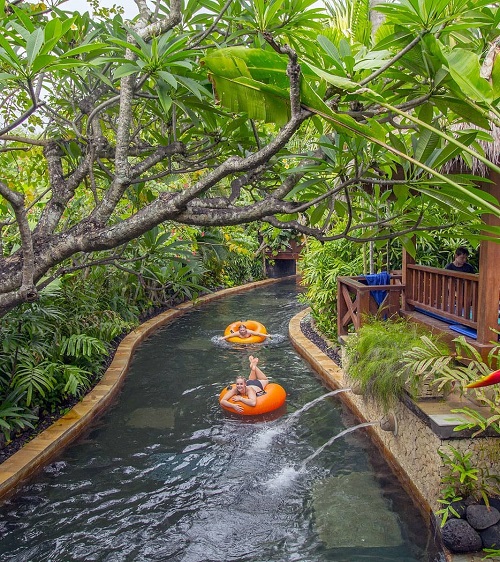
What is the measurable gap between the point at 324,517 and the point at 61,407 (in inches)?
131

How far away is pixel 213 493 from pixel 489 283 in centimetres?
287

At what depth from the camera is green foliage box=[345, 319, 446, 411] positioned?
14.6 feet

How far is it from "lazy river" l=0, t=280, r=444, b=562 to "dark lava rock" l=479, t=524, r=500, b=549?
1.19 feet

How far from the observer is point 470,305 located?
5.20 meters

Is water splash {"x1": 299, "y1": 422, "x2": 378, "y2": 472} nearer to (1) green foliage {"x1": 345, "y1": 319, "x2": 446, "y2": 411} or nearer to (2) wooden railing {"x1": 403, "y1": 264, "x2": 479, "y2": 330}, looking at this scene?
(1) green foliage {"x1": 345, "y1": 319, "x2": 446, "y2": 411}

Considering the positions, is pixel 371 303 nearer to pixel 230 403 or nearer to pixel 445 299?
pixel 445 299

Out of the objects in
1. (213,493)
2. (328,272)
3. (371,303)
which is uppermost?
(371,303)

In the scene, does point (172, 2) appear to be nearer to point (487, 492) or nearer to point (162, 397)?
point (487, 492)

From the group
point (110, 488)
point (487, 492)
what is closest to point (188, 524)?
point (110, 488)

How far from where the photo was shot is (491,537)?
3.29 metres

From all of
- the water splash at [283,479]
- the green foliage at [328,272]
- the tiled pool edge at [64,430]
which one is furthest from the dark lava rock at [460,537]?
the green foliage at [328,272]

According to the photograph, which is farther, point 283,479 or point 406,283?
point 406,283

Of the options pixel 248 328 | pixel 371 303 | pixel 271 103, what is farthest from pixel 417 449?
pixel 248 328

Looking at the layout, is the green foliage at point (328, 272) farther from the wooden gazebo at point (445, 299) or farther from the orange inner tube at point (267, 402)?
the orange inner tube at point (267, 402)
